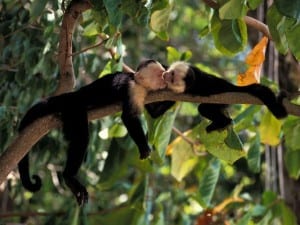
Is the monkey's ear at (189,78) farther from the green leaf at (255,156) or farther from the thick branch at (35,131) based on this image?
the green leaf at (255,156)

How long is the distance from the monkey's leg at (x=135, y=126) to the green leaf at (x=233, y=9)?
0.73m

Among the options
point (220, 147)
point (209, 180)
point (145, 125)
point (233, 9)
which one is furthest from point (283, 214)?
point (233, 9)

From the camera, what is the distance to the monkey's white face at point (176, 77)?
266cm

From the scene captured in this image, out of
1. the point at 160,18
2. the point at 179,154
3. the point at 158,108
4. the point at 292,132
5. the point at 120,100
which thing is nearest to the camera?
the point at 160,18

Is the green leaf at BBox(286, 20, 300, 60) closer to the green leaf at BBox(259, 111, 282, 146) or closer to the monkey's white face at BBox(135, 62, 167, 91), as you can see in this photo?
the monkey's white face at BBox(135, 62, 167, 91)

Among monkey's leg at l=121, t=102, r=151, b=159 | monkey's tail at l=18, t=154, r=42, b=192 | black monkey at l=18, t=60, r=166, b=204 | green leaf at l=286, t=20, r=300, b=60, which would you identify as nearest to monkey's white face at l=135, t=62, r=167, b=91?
black monkey at l=18, t=60, r=166, b=204

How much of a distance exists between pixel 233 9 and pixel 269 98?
1.85ft

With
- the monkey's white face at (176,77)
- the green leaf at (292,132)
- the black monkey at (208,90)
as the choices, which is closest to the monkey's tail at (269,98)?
the black monkey at (208,90)

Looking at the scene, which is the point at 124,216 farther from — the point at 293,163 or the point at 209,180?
the point at 293,163

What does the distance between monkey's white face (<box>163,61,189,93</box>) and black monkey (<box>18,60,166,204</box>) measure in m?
0.03

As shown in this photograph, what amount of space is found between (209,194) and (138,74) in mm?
1081

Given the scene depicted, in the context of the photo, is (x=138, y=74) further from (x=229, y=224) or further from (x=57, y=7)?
(x=229, y=224)

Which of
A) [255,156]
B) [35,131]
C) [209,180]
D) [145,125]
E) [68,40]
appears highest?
[68,40]

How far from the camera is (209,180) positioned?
3678 millimetres
